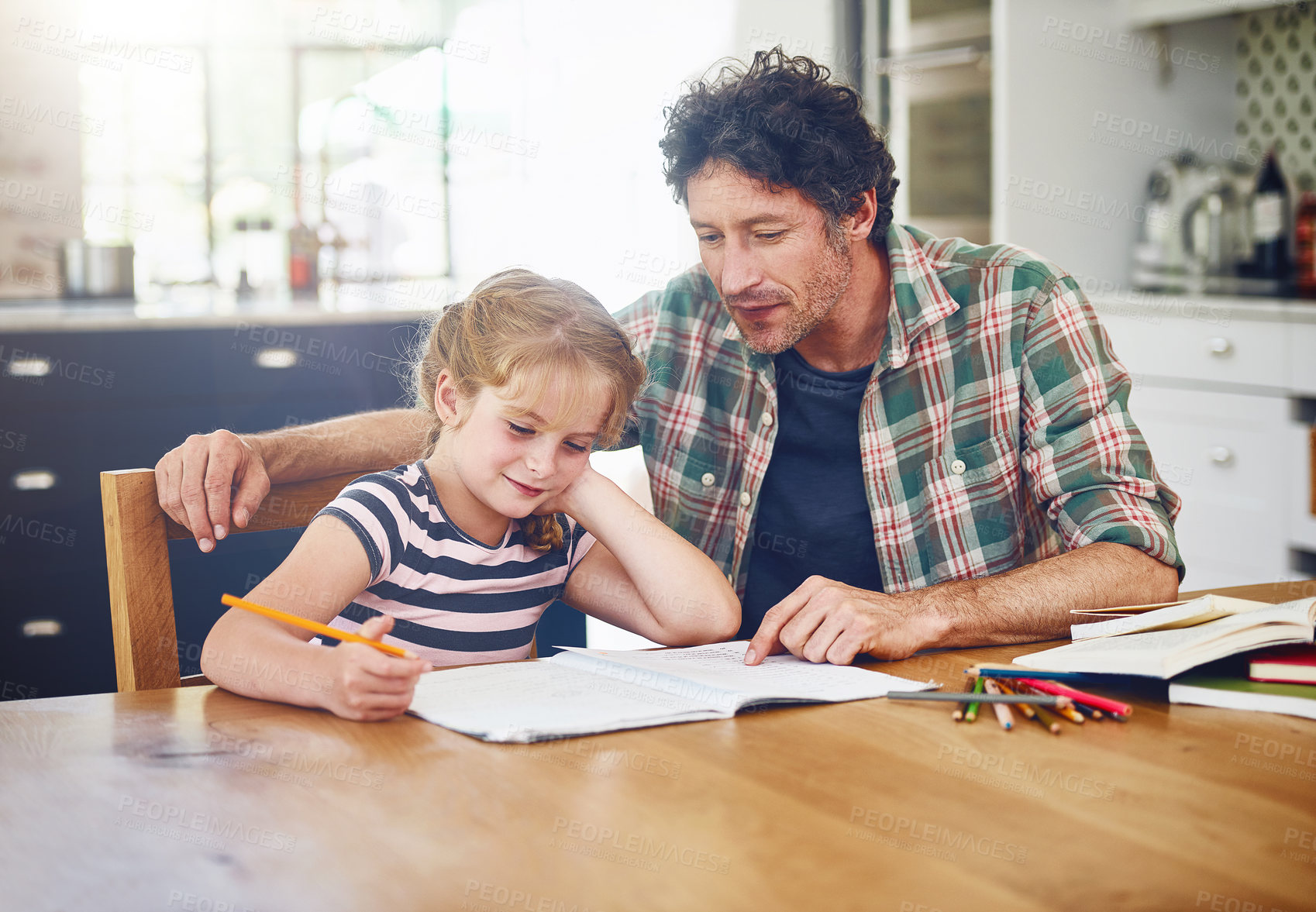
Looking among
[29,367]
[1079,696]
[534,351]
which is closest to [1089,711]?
[1079,696]

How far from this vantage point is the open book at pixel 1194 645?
849 millimetres

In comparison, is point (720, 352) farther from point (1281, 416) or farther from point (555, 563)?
point (1281, 416)

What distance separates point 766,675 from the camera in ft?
3.05

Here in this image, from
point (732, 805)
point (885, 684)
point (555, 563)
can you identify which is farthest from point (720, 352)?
point (732, 805)

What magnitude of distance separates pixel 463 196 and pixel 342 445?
2740 mm

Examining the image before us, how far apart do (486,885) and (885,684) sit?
42 centimetres

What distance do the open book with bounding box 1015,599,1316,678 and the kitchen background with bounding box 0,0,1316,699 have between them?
59.4 inches

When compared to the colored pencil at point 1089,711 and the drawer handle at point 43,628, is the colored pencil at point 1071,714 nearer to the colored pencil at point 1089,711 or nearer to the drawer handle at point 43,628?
the colored pencil at point 1089,711

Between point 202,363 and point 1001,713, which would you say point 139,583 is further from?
point 202,363

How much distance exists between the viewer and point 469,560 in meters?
1.20

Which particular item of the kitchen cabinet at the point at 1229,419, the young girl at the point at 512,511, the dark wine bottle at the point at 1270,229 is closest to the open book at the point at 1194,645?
the young girl at the point at 512,511

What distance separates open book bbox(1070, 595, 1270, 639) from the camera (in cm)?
95

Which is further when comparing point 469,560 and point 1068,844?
point 469,560

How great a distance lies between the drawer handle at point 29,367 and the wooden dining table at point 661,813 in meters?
1.73
